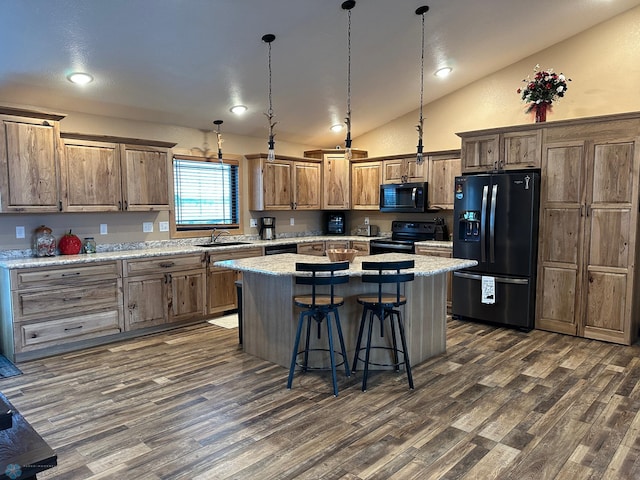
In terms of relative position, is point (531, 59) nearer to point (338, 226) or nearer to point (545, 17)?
point (545, 17)

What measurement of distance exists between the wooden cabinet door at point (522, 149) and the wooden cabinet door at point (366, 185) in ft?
6.53

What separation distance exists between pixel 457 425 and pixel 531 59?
4.45m

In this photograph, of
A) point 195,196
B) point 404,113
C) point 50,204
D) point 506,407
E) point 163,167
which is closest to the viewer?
point 506,407

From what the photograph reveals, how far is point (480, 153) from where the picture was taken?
495cm

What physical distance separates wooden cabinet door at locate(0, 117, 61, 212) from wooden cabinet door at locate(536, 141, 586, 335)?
4.81 m

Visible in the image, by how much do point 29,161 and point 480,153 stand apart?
178 inches

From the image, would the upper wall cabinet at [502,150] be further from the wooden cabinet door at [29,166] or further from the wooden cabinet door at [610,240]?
the wooden cabinet door at [29,166]

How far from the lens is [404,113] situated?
6344mm

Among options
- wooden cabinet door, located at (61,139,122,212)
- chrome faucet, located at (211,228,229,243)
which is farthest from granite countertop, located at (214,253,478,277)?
chrome faucet, located at (211,228,229,243)

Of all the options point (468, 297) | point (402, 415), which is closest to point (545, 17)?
point (468, 297)

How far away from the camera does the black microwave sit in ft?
19.1

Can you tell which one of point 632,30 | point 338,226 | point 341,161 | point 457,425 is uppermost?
point 632,30


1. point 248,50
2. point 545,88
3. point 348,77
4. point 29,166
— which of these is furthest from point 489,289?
point 29,166

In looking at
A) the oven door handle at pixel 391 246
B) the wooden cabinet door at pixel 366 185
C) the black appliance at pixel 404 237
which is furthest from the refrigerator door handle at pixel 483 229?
the wooden cabinet door at pixel 366 185
